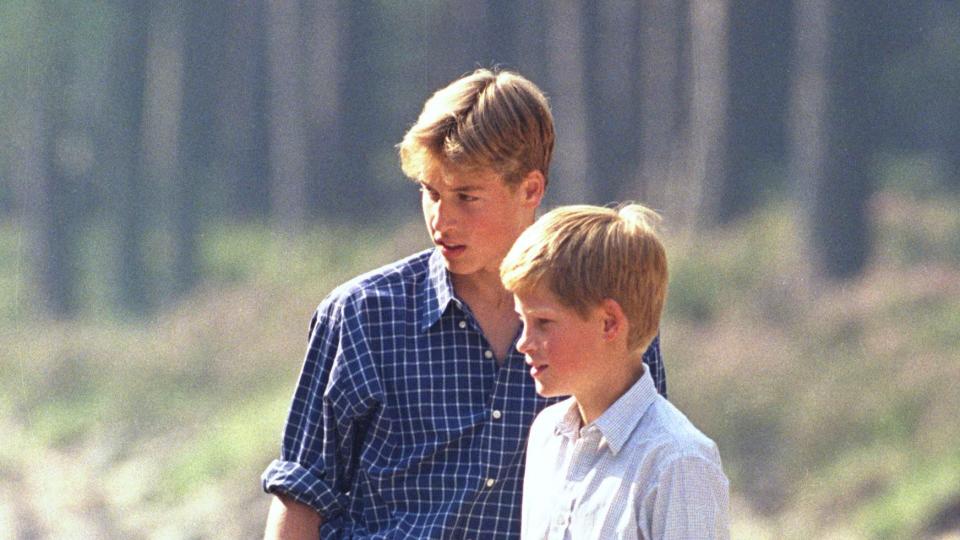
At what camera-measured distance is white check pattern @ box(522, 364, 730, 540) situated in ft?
6.72

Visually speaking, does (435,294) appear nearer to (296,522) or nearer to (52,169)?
(296,522)

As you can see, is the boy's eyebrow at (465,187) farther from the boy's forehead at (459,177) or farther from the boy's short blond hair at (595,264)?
the boy's short blond hair at (595,264)

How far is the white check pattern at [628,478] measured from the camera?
2047mm

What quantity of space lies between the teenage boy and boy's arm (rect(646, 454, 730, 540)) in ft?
1.68

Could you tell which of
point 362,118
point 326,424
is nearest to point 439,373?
point 326,424

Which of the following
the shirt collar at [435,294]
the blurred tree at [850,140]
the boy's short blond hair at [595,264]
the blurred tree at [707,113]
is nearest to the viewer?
the boy's short blond hair at [595,264]

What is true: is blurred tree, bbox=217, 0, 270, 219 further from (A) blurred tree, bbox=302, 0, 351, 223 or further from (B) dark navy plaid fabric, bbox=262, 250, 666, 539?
(B) dark navy plaid fabric, bbox=262, 250, 666, 539

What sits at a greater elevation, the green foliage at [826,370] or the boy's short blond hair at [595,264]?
the boy's short blond hair at [595,264]

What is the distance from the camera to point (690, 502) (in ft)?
6.68

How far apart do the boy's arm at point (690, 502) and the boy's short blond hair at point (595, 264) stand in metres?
0.20

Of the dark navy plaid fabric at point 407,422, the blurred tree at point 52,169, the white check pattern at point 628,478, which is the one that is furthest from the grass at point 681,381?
the white check pattern at point 628,478

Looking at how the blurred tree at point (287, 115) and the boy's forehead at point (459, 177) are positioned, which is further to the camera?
the blurred tree at point (287, 115)

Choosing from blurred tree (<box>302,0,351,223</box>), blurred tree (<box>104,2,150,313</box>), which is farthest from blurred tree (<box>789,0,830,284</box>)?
blurred tree (<box>104,2,150,313</box>)

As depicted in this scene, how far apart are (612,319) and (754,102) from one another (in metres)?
4.45
